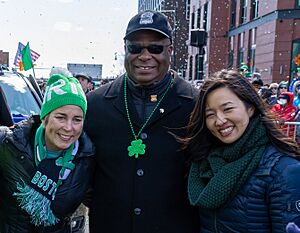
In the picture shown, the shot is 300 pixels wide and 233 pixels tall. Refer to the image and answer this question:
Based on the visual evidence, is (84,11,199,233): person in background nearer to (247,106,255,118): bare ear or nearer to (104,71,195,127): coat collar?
(104,71,195,127): coat collar

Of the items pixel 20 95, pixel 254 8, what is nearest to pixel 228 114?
pixel 20 95

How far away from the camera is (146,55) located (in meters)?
2.55

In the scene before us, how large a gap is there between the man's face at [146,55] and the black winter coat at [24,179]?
23.0 inches

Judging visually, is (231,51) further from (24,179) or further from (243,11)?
(24,179)

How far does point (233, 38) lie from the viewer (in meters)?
27.2

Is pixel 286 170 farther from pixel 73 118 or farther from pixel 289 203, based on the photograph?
pixel 73 118

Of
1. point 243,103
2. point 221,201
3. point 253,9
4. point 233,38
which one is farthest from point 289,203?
point 233,38

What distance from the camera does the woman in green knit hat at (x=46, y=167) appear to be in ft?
7.61

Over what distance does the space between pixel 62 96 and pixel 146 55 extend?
0.54m

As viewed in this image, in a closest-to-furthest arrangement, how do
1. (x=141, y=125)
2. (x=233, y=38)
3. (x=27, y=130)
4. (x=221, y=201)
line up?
(x=221, y=201) < (x=27, y=130) < (x=141, y=125) < (x=233, y=38)

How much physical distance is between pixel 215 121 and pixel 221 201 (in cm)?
41

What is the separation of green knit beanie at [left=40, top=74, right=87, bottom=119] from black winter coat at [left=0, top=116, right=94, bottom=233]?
0.15 metres

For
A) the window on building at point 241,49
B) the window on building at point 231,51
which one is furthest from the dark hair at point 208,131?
the window on building at point 231,51

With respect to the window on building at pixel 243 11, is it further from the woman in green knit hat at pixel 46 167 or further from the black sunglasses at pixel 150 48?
the woman in green knit hat at pixel 46 167
